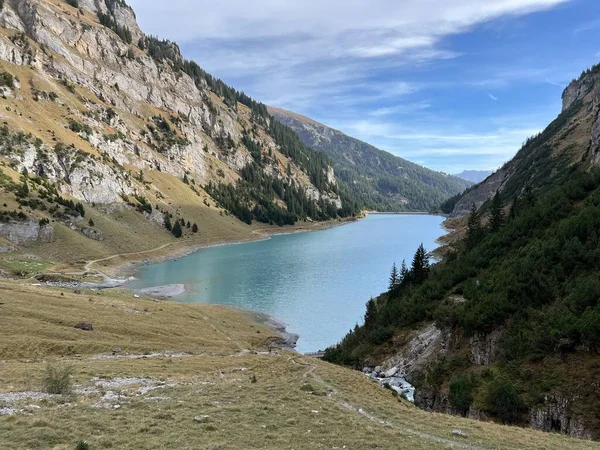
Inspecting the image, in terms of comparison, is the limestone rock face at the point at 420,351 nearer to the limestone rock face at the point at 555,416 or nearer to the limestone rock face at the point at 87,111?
the limestone rock face at the point at 555,416

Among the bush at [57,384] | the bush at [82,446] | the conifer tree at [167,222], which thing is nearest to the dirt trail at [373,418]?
the bush at [82,446]

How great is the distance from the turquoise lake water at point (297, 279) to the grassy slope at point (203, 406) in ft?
77.9

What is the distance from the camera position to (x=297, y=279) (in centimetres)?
8919

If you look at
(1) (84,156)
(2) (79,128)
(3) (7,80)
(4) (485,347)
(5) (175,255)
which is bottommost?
(4) (485,347)

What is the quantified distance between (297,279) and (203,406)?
71.2 meters

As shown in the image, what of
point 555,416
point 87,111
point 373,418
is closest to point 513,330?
point 555,416

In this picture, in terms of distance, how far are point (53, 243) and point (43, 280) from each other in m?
26.3

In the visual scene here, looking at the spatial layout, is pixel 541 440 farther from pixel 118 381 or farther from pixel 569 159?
pixel 569 159

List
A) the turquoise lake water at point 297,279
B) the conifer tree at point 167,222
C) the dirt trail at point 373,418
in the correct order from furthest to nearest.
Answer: the conifer tree at point 167,222 < the turquoise lake water at point 297,279 < the dirt trail at point 373,418

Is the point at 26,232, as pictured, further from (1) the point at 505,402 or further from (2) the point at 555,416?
(2) the point at 555,416

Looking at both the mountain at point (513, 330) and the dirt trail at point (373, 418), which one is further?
the mountain at point (513, 330)

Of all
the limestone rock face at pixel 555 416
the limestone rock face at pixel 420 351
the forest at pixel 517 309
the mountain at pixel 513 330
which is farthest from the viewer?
the limestone rock face at pixel 420 351

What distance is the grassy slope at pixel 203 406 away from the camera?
46.4 feet

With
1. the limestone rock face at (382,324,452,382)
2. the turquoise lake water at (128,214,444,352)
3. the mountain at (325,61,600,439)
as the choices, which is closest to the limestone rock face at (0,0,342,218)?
the turquoise lake water at (128,214,444,352)
